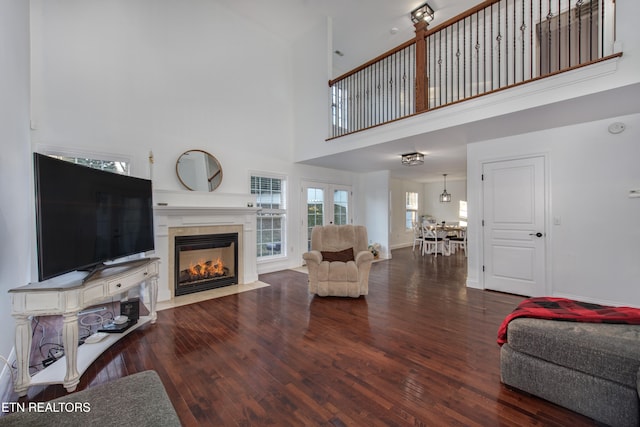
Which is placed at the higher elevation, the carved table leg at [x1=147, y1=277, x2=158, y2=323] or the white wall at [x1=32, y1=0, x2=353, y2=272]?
the white wall at [x1=32, y1=0, x2=353, y2=272]

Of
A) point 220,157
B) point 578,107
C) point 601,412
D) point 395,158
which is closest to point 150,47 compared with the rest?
point 220,157

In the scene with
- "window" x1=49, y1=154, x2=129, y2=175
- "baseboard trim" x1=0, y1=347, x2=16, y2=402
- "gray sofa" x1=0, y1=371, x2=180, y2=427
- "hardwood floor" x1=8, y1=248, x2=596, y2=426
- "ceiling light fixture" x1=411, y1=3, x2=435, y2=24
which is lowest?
"hardwood floor" x1=8, y1=248, x2=596, y2=426

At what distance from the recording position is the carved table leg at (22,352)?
1846mm

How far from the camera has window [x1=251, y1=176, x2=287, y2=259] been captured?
18.0ft

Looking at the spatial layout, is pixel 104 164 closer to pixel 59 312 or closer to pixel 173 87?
pixel 173 87

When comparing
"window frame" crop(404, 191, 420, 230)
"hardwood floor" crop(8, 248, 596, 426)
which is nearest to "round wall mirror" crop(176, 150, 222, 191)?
"hardwood floor" crop(8, 248, 596, 426)

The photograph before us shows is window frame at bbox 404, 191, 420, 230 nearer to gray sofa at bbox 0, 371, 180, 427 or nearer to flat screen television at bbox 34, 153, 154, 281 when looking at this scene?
flat screen television at bbox 34, 153, 154, 281

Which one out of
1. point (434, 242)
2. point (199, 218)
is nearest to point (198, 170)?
point (199, 218)

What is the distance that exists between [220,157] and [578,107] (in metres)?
5.01

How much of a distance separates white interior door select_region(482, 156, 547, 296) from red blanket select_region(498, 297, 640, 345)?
7.05 feet

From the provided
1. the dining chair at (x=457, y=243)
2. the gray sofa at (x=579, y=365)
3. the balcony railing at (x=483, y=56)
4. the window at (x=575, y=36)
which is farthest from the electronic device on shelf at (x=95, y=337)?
the dining chair at (x=457, y=243)

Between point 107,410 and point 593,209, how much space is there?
16.7 feet

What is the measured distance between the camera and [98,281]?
Result: 2.17 m

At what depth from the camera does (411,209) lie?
9953 mm
